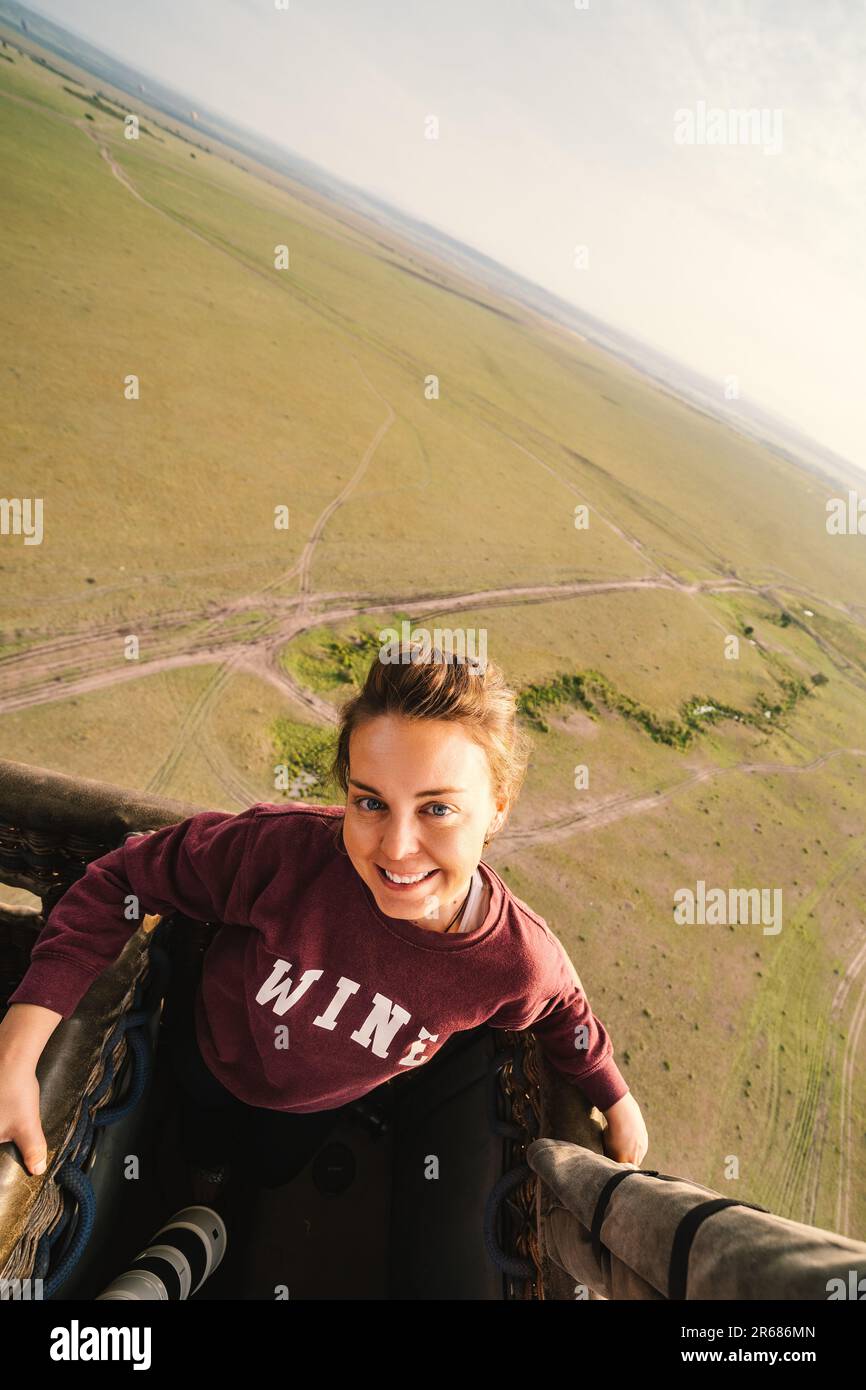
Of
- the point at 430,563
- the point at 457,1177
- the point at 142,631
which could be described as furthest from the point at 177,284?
the point at 457,1177

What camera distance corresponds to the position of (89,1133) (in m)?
1.33

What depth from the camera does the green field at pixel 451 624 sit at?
714 centimetres

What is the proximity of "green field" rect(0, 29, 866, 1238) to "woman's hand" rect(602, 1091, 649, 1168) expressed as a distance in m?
4.90

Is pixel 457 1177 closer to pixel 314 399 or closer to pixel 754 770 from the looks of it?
pixel 754 770

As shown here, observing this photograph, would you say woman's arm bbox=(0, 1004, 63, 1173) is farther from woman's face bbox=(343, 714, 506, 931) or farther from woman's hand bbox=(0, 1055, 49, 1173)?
woman's face bbox=(343, 714, 506, 931)

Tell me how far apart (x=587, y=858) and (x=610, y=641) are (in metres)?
6.70

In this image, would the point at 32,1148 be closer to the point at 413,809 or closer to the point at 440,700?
the point at 413,809

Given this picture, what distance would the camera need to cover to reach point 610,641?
14172 mm

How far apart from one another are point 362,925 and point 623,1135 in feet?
2.61

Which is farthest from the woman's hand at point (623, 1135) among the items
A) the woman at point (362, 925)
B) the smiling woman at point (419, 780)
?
the smiling woman at point (419, 780)

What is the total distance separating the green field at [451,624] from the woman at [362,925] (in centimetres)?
436

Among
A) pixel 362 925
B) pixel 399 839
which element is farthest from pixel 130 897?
pixel 399 839
